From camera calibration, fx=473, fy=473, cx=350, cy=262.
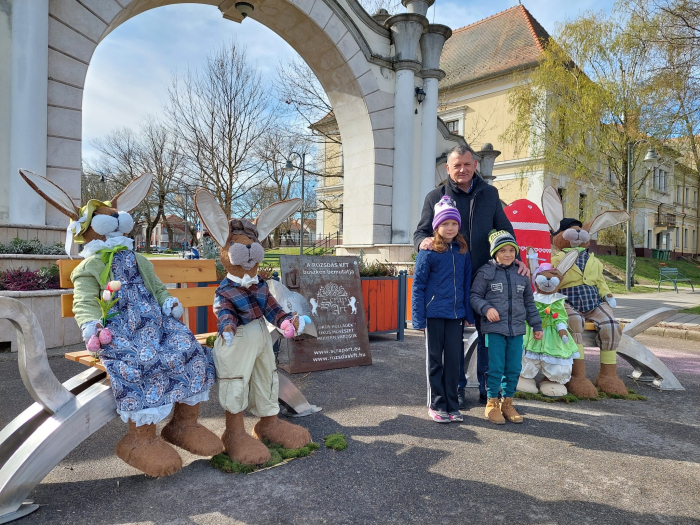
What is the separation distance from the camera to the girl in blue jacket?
12.4 feet

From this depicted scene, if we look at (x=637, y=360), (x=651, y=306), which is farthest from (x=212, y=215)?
(x=651, y=306)

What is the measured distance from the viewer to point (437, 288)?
12.5 feet

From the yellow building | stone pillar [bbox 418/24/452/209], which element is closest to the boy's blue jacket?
stone pillar [bbox 418/24/452/209]

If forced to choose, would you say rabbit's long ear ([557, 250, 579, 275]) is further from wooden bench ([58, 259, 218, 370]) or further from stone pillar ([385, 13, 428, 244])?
stone pillar ([385, 13, 428, 244])

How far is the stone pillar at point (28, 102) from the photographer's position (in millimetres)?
6391

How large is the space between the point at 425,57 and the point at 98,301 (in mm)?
10096

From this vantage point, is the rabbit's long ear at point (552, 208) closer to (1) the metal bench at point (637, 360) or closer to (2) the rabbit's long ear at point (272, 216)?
(1) the metal bench at point (637, 360)

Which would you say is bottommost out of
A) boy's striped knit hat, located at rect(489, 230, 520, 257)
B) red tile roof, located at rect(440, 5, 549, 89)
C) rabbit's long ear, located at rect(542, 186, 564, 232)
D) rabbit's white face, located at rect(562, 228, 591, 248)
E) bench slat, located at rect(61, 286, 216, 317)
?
bench slat, located at rect(61, 286, 216, 317)

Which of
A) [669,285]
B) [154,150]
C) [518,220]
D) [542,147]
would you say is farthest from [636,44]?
[154,150]

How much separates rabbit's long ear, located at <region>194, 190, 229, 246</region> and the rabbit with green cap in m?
0.50

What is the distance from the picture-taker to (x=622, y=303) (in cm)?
1349

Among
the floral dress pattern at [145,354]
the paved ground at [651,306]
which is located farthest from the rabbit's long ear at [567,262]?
the paved ground at [651,306]

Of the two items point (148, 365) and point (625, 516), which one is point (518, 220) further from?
point (148, 365)

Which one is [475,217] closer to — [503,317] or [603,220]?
[503,317]
